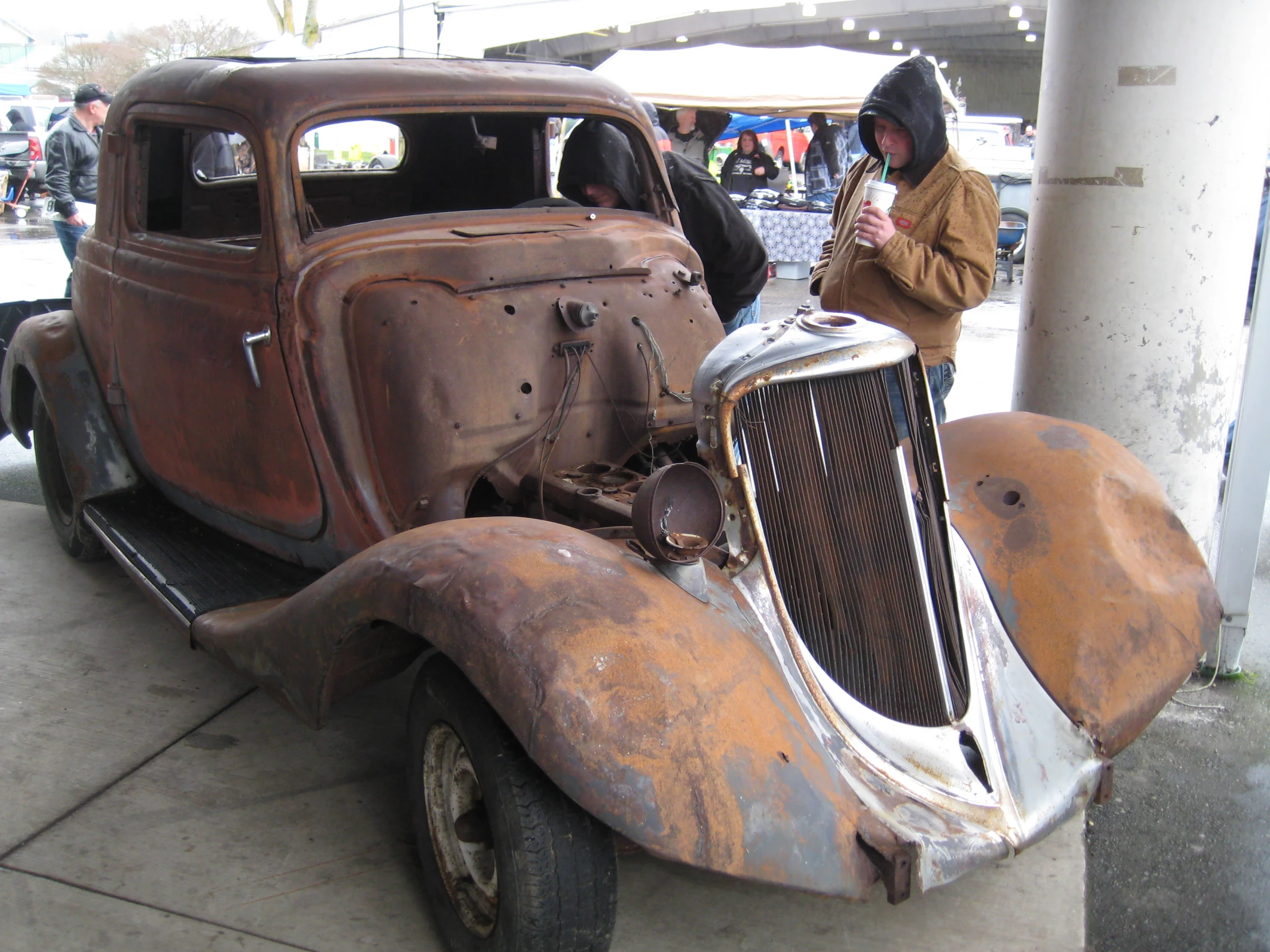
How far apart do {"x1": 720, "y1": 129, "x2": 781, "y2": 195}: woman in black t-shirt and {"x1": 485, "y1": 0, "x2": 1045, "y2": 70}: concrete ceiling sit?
33.1 feet

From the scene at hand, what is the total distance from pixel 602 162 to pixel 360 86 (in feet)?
2.86

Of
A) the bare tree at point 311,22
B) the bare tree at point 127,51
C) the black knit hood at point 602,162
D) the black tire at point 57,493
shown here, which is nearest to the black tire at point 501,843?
the black knit hood at point 602,162

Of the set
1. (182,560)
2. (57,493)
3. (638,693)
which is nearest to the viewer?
(638,693)

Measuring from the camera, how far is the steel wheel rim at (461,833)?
80.7 inches

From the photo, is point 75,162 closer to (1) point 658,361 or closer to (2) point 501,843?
(1) point 658,361

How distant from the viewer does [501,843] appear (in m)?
1.85

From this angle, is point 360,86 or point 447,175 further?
point 447,175

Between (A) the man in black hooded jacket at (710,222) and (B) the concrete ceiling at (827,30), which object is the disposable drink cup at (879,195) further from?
(B) the concrete ceiling at (827,30)

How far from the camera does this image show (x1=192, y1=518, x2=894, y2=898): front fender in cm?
166

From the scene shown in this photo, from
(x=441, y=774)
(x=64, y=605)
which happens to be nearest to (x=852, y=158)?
(x=64, y=605)

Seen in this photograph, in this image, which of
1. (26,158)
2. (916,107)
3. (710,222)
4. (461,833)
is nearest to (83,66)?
(26,158)

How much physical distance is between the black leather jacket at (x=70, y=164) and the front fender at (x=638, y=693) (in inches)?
259

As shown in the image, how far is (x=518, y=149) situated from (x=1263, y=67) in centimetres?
251

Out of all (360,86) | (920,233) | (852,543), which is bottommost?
(852,543)
